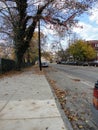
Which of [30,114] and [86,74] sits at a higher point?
[30,114]

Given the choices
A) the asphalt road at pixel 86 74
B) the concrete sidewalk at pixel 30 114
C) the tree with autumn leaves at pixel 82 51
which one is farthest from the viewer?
the tree with autumn leaves at pixel 82 51

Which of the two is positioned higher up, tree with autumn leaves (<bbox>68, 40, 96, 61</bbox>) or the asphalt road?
tree with autumn leaves (<bbox>68, 40, 96, 61</bbox>)

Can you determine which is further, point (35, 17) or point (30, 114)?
point (35, 17)

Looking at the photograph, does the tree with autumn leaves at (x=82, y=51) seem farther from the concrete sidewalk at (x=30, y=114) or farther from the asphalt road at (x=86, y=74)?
the concrete sidewalk at (x=30, y=114)

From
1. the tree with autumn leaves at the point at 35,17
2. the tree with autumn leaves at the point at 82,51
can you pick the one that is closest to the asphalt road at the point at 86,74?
the tree with autumn leaves at the point at 35,17

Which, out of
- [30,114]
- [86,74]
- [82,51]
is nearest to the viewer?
[30,114]

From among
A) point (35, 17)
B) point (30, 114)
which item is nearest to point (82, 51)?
point (35, 17)

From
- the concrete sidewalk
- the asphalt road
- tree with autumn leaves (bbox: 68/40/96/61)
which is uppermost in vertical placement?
tree with autumn leaves (bbox: 68/40/96/61)

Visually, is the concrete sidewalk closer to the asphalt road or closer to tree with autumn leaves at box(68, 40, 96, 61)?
the asphalt road

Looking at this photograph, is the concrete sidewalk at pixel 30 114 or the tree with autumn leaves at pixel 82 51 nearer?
the concrete sidewalk at pixel 30 114

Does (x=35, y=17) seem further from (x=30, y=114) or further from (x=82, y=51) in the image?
(x=82, y=51)

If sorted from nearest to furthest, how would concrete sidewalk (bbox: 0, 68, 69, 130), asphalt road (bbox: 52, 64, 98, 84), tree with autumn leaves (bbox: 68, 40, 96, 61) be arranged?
concrete sidewalk (bbox: 0, 68, 69, 130)
asphalt road (bbox: 52, 64, 98, 84)
tree with autumn leaves (bbox: 68, 40, 96, 61)

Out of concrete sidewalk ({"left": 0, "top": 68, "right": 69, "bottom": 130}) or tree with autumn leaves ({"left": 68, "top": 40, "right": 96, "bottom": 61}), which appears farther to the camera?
tree with autumn leaves ({"left": 68, "top": 40, "right": 96, "bottom": 61})

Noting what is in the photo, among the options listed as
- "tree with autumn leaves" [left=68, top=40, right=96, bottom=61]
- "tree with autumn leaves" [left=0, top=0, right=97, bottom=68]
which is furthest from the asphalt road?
"tree with autumn leaves" [left=68, top=40, right=96, bottom=61]
